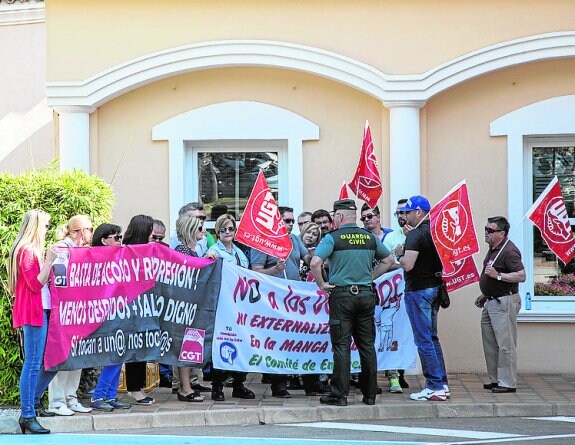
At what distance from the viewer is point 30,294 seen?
9.91m

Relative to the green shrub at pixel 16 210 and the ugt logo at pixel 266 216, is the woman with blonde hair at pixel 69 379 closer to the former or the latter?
the green shrub at pixel 16 210

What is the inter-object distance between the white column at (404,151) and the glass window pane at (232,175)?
160 centimetres

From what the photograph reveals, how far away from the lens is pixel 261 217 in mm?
11289

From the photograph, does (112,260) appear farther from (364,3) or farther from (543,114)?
(543,114)

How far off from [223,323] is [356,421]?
1.71 meters

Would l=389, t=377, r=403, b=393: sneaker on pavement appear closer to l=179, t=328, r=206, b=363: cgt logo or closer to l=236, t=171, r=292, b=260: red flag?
l=236, t=171, r=292, b=260: red flag

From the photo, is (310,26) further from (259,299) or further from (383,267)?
(259,299)

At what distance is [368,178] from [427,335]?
2099mm

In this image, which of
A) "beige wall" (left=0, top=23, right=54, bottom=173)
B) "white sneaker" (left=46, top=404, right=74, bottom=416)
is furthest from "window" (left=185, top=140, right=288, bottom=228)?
"beige wall" (left=0, top=23, right=54, bottom=173)

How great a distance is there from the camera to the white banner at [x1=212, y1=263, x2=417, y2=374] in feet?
37.0

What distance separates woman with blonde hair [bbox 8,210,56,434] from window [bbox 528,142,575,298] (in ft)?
21.6

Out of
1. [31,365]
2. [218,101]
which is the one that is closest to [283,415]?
[31,365]

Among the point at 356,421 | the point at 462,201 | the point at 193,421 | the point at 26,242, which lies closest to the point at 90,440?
the point at 193,421

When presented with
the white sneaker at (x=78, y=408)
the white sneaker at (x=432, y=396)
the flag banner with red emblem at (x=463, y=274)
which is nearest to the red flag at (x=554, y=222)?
the flag banner with red emblem at (x=463, y=274)
